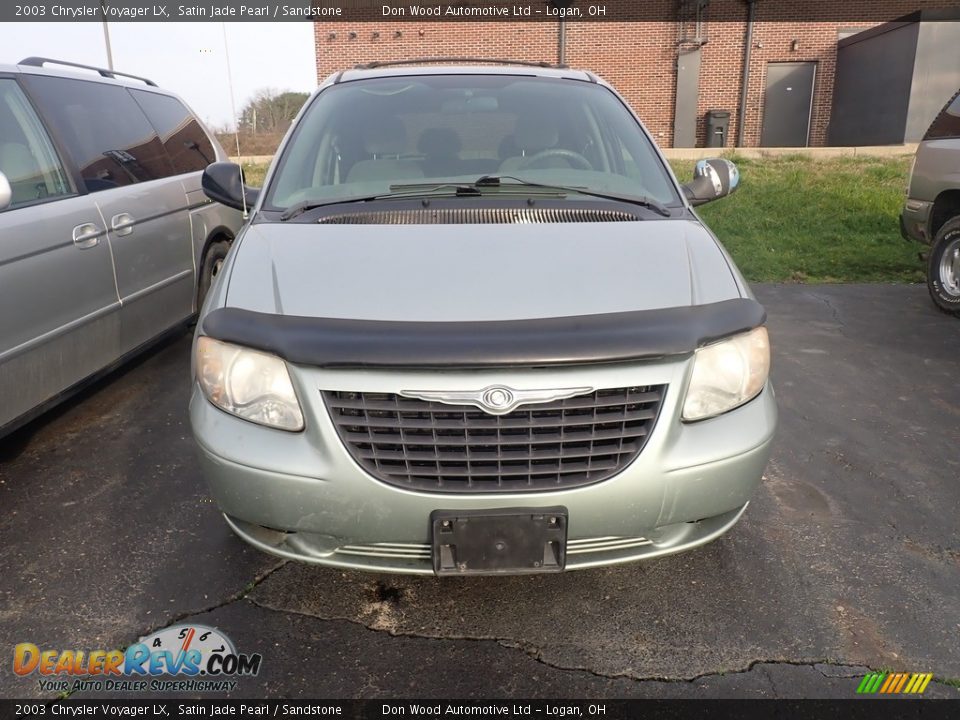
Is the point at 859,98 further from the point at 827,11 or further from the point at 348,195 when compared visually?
the point at 348,195

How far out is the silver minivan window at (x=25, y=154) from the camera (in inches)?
130

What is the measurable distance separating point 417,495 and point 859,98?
20777 mm

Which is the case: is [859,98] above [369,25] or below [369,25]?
below

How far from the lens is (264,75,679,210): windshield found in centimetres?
302

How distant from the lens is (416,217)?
2.63 meters

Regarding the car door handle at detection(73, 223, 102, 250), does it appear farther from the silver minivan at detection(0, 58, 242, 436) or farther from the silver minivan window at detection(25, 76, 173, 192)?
the silver minivan window at detection(25, 76, 173, 192)

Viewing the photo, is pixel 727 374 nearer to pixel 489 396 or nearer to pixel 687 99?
pixel 489 396

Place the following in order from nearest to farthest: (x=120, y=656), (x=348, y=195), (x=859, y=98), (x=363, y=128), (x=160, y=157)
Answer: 1. (x=120, y=656)
2. (x=348, y=195)
3. (x=363, y=128)
4. (x=160, y=157)
5. (x=859, y=98)

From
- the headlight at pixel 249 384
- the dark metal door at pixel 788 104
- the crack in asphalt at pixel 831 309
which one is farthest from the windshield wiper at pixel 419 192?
the dark metal door at pixel 788 104

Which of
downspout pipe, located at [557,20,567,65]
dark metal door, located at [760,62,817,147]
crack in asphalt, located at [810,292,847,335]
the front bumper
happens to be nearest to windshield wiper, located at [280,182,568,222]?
the front bumper

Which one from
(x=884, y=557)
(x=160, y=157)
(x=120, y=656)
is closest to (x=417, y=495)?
(x=120, y=656)

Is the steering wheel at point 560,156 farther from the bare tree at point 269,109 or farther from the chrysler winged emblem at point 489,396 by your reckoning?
the bare tree at point 269,109

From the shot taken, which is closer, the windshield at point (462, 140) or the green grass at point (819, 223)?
the windshield at point (462, 140)

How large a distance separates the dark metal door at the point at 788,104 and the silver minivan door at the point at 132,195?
751 inches
